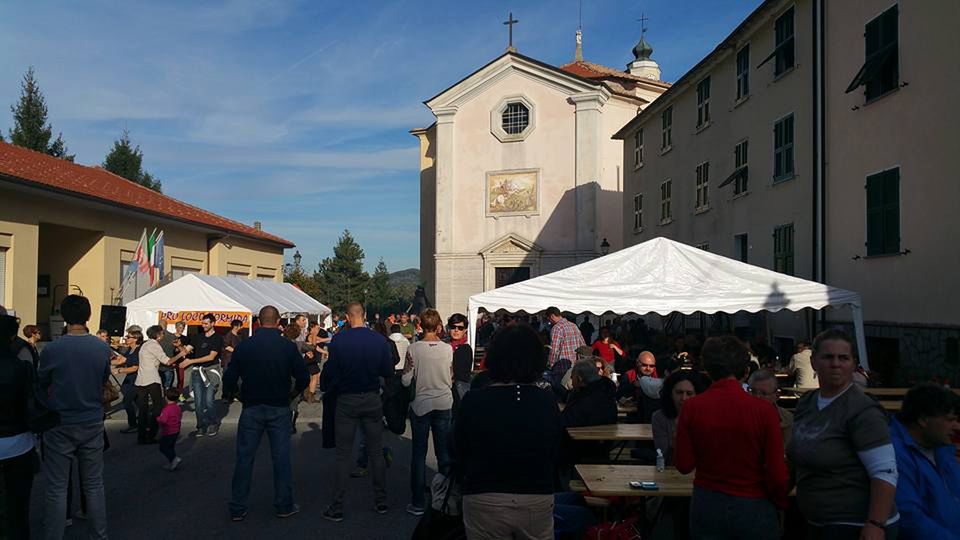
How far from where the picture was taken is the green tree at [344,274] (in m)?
88.7

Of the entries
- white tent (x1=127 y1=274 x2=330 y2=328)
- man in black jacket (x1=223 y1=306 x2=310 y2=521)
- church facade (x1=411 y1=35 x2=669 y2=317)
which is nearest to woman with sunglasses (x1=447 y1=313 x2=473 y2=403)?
Result: man in black jacket (x1=223 y1=306 x2=310 y2=521)

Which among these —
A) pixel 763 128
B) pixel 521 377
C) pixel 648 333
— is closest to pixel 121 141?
pixel 648 333

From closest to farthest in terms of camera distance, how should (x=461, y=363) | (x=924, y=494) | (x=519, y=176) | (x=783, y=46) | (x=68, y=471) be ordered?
(x=924, y=494), (x=68, y=471), (x=461, y=363), (x=783, y=46), (x=519, y=176)

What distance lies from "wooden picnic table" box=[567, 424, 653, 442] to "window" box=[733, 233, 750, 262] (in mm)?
14508

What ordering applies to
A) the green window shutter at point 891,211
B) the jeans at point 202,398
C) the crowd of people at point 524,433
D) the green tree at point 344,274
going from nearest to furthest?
1. the crowd of people at point 524,433
2. the jeans at point 202,398
3. the green window shutter at point 891,211
4. the green tree at point 344,274

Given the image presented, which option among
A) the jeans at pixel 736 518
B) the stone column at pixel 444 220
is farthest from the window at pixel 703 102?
the jeans at pixel 736 518

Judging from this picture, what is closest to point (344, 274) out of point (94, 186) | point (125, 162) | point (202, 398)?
point (125, 162)

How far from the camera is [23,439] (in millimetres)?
4730

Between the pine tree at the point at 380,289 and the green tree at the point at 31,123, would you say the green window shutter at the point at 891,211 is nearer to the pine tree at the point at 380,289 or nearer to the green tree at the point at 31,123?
the green tree at the point at 31,123

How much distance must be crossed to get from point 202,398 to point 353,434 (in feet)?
17.5

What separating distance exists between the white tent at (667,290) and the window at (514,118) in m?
26.1

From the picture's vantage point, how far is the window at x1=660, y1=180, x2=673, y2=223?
26.2 metres

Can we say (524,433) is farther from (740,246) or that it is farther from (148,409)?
(740,246)

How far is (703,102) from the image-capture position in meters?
23.1
